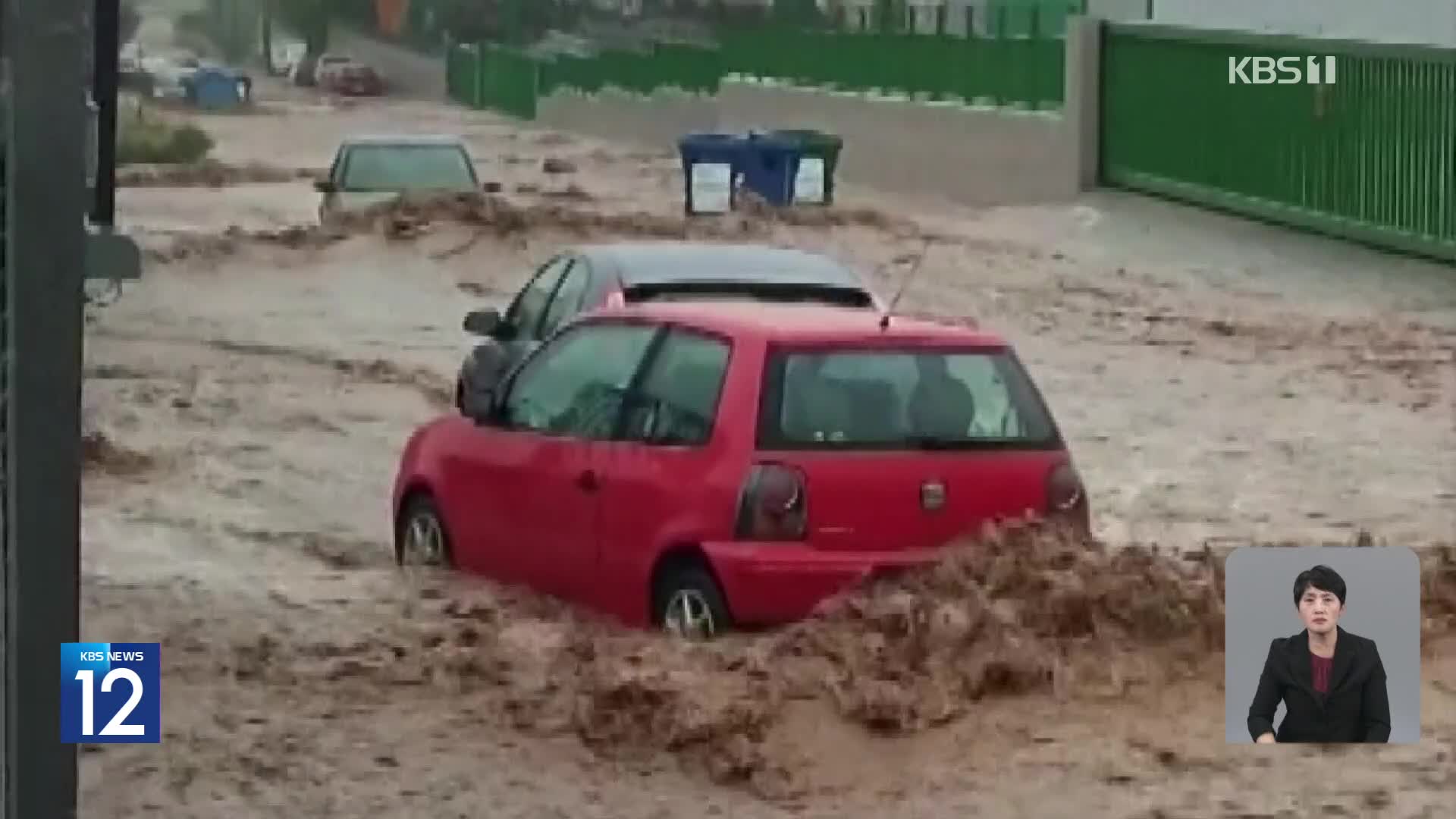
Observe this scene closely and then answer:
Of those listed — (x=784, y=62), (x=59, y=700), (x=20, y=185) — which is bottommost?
(x=59, y=700)

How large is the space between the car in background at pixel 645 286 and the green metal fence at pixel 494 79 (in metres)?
69.0


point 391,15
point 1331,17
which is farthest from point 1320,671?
point 391,15

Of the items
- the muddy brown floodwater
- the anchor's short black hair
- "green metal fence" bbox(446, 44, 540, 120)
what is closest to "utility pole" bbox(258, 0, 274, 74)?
"green metal fence" bbox(446, 44, 540, 120)

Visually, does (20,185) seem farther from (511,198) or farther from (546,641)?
(511,198)

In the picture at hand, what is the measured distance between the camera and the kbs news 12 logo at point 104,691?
5465 mm

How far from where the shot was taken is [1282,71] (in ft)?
104

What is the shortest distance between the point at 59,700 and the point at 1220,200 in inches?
1148

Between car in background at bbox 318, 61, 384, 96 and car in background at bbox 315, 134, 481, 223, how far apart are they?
232 ft

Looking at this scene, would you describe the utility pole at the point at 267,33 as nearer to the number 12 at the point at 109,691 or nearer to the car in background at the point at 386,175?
the car in background at the point at 386,175

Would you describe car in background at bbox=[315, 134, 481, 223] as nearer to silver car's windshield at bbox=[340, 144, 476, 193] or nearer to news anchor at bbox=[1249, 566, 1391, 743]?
silver car's windshield at bbox=[340, 144, 476, 193]

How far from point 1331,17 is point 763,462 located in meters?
27.1

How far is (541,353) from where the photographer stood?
1171 centimetres

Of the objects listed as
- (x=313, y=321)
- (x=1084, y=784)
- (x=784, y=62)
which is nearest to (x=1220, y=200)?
(x=313, y=321)

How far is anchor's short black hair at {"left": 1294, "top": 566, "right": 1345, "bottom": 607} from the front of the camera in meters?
6.46
